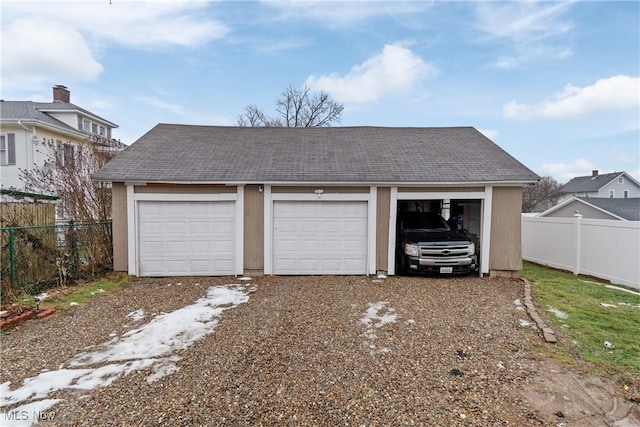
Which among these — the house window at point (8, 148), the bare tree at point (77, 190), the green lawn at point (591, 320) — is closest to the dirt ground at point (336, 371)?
the green lawn at point (591, 320)

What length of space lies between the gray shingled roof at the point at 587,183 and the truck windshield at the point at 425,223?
37.9 m

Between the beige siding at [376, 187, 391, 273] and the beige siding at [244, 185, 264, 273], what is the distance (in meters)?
3.04

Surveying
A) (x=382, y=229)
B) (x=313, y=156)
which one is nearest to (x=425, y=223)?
(x=382, y=229)

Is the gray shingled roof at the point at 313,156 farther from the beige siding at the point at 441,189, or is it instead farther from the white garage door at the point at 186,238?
the white garage door at the point at 186,238

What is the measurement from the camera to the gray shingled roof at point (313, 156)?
8.11m

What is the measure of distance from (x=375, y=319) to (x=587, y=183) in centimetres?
4561

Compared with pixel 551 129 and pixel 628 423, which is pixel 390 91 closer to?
pixel 551 129

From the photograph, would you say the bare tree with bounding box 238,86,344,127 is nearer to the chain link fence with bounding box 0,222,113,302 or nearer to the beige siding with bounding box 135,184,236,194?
the beige siding with bounding box 135,184,236,194

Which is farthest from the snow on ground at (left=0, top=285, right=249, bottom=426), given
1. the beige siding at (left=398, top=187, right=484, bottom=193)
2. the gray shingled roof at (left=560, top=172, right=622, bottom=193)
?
the gray shingled roof at (left=560, top=172, right=622, bottom=193)

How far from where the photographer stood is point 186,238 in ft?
27.0

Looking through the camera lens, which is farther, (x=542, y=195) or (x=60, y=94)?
(x=542, y=195)

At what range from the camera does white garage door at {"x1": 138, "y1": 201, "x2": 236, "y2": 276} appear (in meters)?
8.18

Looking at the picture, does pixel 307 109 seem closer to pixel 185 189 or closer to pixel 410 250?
pixel 185 189

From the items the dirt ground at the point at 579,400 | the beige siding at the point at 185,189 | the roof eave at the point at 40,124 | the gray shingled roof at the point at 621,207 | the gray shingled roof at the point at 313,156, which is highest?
the roof eave at the point at 40,124
